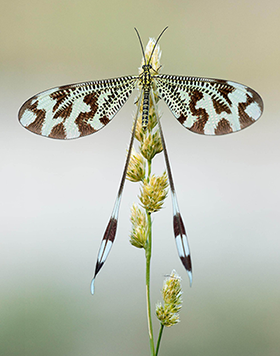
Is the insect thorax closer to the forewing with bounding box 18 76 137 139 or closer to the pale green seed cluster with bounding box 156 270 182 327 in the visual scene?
the forewing with bounding box 18 76 137 139

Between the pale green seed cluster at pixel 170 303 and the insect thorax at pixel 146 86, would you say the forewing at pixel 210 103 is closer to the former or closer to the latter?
the insect thorax at pixel 146 86

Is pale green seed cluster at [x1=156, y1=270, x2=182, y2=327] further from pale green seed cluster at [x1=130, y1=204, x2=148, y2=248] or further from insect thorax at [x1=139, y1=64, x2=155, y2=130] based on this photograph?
insect thorax at [x1=139, y1=64, x2=155, y2=130]

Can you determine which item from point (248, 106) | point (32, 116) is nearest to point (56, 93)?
point (32, 116)

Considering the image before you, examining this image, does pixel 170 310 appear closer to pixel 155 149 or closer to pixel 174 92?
pixel 155 149

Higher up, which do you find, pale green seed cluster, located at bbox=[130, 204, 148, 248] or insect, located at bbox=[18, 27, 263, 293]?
insect, located at bbox=[18, 27, 263, 293]

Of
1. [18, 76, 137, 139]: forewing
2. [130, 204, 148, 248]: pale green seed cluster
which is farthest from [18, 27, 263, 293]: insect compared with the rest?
[130, 204, 148, 248]: pale green seed cluster

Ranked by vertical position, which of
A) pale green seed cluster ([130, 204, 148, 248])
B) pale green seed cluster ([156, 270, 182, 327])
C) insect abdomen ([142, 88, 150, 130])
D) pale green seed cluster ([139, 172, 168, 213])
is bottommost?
pale green seed cluster ([156, 270, 182, 327])

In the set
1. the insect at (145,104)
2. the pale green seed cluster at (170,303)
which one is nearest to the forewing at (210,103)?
the insect at (145,104)
